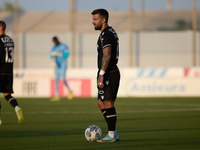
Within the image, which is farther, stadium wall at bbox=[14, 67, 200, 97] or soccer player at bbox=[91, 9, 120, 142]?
stadium wall at bbox=[14, 67, 200, 97]

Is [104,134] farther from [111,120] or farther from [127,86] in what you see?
[127,86]

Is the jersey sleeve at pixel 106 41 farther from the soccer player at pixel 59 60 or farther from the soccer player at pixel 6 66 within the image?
the soccer player at pixel 59 60

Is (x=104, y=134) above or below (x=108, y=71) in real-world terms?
→ below

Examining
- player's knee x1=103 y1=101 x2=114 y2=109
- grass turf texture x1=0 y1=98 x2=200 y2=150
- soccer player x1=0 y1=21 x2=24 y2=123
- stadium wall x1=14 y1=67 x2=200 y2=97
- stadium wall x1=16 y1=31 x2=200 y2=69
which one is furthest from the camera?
stadium wall x1=16 y1=31 x2=200 y2=69

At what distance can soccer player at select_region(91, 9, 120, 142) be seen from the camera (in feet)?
21.2

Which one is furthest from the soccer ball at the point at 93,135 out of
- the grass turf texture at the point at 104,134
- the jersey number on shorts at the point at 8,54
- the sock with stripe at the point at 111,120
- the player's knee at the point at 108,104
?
the jersey number on shorts at the point at 8,54

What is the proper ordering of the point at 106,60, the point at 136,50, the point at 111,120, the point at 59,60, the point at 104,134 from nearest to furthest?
the point at 106,60, the point at 111,120, the point at 104,134, the point at 59,60, the point at 136,50

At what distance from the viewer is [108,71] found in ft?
21.7

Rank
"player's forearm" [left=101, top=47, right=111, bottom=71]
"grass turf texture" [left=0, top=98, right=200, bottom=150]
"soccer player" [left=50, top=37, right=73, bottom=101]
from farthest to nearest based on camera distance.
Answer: "soccer player" [left=50, top=37, right=73, bottom=101], "player's forearm" [left=101, top=47, right=111, bottom=71], "grass turf texture" [left=0, top=98, right=200, bottom=150]

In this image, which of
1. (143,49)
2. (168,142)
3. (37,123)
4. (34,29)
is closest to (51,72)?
(143,49)

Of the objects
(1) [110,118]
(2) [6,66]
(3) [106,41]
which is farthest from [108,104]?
(2) [6,66]

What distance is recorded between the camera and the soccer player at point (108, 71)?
6469 mm

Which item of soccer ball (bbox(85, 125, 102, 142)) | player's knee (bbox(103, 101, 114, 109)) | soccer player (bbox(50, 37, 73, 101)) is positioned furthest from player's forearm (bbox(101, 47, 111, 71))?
soccer player (bbox(50, 37, 73, 101))

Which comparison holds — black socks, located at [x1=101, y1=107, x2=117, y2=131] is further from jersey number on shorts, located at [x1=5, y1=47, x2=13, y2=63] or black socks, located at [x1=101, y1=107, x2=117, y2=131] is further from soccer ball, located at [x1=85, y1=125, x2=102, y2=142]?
jersey number on shorts, located at [x1=5, y1=47, x2=13, y2=63]
